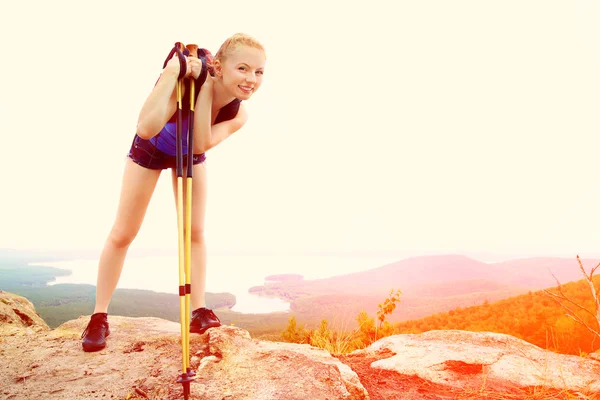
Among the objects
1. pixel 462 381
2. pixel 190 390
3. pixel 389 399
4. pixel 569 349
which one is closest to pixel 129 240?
pixel 190 390

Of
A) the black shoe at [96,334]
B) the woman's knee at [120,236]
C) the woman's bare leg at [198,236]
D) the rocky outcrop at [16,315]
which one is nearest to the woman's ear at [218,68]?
the woman's bare leg at [198,236]

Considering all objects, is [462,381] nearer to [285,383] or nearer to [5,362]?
[285,383]

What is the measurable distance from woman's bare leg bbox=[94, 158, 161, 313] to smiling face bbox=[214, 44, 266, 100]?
1005 mm

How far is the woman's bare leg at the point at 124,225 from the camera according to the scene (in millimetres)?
3020

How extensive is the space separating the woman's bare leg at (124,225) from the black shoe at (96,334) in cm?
9

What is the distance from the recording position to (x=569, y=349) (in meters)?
3.93

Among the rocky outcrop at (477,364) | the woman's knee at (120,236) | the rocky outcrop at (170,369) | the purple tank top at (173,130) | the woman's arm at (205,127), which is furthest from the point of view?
the woman's knee at (120,236)

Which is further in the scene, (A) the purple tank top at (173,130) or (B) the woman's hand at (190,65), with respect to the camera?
(A) the purple tank top at (173,130)

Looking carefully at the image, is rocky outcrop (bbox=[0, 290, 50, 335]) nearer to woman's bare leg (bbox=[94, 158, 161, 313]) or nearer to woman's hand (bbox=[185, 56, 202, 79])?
woman's bare leg (bbox=[94, 158, 161, 313])

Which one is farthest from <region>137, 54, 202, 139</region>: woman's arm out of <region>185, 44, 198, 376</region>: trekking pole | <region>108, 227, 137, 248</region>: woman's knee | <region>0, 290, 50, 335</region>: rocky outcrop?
<region>0, 290, 50, 335</region>: rocky outcrop

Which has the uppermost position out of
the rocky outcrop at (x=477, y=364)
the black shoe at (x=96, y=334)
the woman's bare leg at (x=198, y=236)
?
the woman's bare leg at (x=198, y=236)

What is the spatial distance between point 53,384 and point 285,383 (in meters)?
1.51

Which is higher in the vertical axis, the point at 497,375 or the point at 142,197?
the point at 142,197

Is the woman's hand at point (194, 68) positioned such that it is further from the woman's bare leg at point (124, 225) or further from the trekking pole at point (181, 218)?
the woman's bare leg at point (124, 225)
